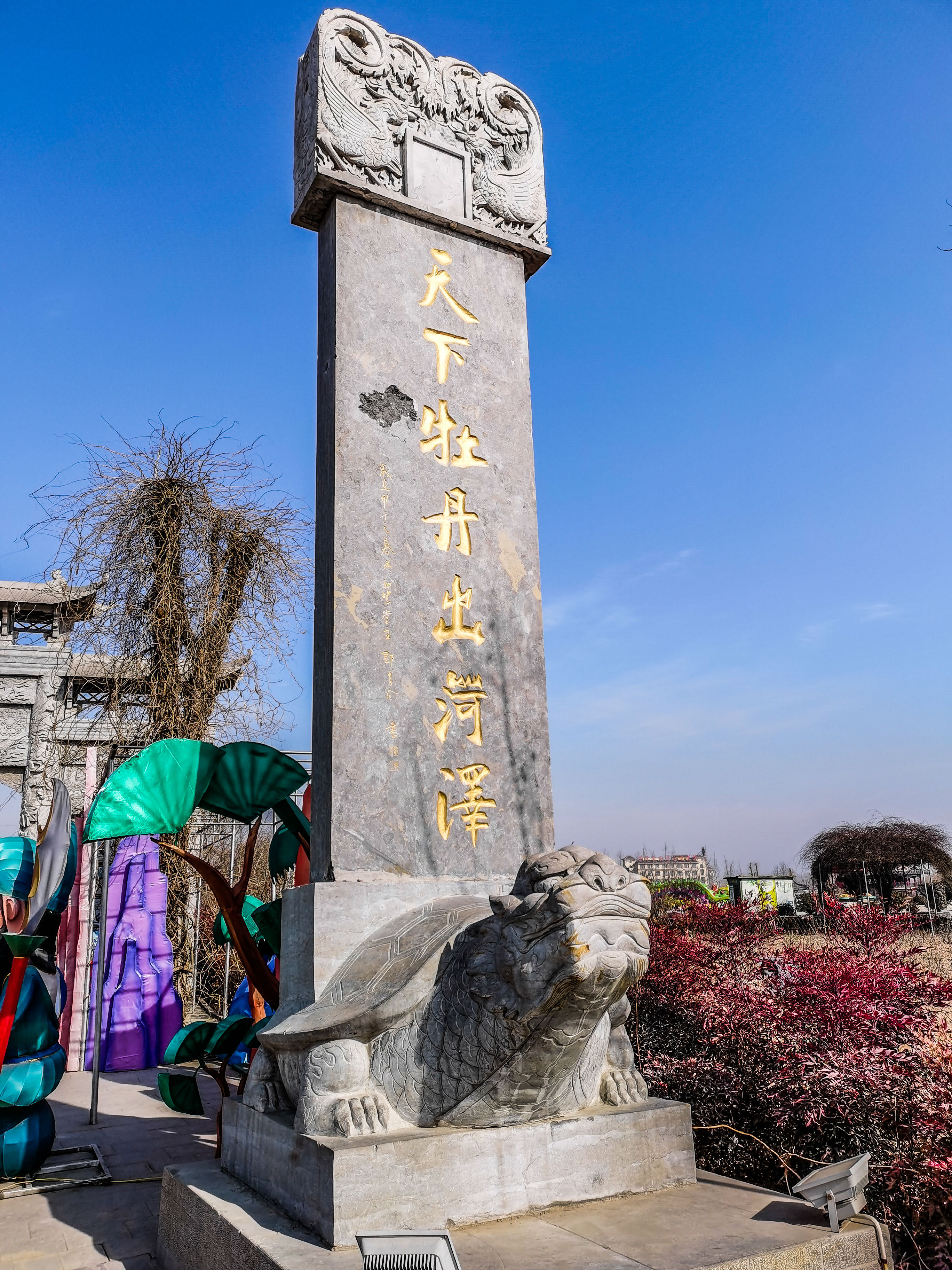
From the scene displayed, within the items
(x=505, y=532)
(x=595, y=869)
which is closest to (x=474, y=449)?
(x=505, y=532)

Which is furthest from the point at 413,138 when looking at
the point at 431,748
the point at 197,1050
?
the point at 197,1050

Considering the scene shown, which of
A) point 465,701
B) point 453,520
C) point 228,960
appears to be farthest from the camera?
point 228,960

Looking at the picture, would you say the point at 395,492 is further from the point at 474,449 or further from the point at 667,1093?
the point at 667,1093

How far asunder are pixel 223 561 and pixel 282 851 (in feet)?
13.8

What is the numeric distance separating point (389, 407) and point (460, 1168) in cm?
238

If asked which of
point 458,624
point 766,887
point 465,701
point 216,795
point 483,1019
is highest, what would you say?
point 458,624

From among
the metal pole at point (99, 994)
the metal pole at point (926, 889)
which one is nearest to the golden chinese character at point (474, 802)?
the metal pole at point (99, 994)

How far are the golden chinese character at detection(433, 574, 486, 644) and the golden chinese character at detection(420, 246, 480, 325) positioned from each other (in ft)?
3.54

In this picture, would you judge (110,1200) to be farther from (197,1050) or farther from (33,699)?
(33,699)

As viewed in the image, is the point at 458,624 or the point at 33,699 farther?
the point at 33,699

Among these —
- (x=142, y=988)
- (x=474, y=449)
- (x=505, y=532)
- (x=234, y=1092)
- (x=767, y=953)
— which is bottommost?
(x=234, y=1092)

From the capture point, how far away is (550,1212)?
222 cm

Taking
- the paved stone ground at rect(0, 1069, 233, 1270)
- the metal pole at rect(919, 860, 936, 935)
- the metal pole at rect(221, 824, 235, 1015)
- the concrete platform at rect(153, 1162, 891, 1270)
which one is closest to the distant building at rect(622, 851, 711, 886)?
the metal pole at rect(919, 860, 936, 935)

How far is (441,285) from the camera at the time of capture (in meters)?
3.45
